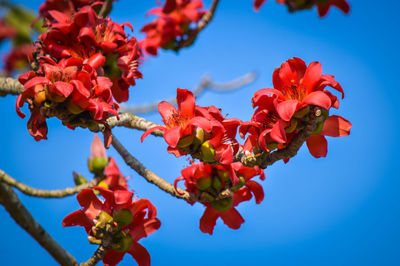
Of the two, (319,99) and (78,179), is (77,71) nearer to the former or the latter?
(319,99)

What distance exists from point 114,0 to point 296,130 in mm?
1004

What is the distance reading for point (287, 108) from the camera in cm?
133

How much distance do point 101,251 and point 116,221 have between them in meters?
0.13

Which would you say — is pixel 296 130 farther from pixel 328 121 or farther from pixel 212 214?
pixel 212 214

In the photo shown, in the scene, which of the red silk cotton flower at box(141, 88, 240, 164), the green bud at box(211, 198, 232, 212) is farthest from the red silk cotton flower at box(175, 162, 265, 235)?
the red silk cotton flower at box(141, 88, 240, 164)

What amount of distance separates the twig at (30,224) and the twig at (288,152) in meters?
0.74

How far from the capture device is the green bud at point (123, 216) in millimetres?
1680

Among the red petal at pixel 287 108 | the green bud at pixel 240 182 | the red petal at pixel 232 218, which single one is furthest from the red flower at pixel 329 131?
the red petal at pixel 232 218

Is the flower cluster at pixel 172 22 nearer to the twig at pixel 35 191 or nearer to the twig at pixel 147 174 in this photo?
the twig at pixel 147 174

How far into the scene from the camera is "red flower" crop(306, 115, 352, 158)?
1.48 metres

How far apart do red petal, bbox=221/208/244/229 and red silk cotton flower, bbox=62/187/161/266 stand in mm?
337

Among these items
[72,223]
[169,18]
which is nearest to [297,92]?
[72,223]

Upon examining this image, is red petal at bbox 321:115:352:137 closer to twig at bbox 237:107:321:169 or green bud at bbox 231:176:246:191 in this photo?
twig at bbox 237:107:321:169

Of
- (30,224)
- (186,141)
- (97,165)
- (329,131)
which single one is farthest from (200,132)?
(97,165)
